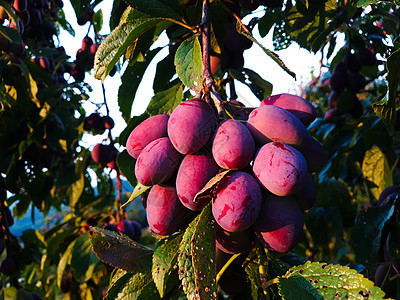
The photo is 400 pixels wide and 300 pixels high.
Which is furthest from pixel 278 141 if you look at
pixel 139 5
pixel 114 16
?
pixel 114 16

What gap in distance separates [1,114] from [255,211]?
1.67 meters

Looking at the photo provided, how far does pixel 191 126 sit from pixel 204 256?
17 centimetres

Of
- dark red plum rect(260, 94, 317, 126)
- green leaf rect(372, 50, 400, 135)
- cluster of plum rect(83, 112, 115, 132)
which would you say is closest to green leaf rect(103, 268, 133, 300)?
dark red plum rect(260, 94, 317, 126)

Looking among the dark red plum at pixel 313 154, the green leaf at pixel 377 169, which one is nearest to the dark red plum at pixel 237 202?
the dark red plum at pixel 313 154

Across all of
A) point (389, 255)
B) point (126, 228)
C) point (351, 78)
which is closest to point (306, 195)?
point (389, 255)

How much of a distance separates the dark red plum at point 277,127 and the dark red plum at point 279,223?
0.08 m

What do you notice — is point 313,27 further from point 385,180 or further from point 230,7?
point 385,180

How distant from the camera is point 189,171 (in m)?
0.53

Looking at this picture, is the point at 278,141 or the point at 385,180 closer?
the point at 278,141

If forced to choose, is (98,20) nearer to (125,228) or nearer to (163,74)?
(125,228)

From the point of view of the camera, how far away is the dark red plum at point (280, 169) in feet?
1.64

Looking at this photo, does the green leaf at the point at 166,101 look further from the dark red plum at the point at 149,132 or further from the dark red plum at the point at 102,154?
the dark red plum at the point at 102,154

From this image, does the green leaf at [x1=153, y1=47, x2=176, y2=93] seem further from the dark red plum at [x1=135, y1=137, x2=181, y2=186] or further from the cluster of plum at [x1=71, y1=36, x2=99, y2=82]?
the cluster of plum at [x1=71, y1=36, x2=99, y2=82]

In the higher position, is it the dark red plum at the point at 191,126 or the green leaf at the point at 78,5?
the green leaf at the point at 78,5
